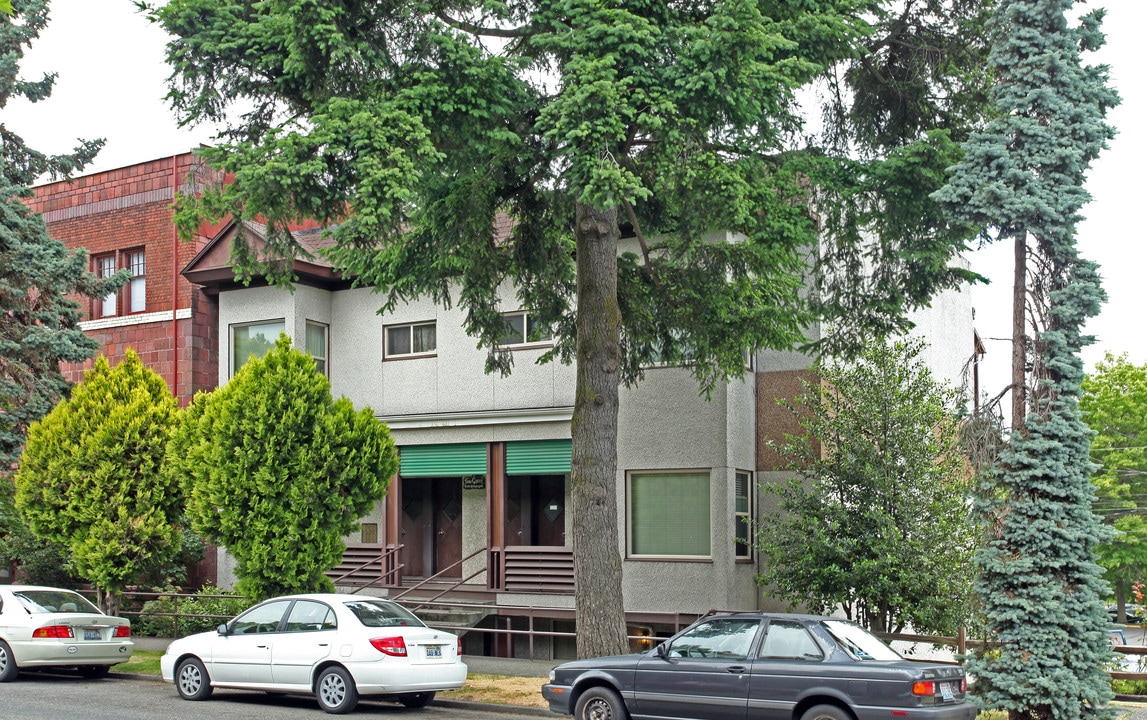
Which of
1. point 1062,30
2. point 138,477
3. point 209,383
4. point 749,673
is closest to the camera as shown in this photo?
point 749,673

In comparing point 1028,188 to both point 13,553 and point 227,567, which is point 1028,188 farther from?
point 13,553

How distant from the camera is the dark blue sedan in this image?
11.5 m

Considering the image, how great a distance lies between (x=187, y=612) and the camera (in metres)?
23.7

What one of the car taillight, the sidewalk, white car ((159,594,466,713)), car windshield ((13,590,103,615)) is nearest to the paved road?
white car ((159,594,466,713))

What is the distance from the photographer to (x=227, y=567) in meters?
26.2

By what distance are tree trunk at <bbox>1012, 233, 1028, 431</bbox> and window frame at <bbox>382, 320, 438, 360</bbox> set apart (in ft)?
44.1

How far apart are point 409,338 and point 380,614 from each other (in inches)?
406

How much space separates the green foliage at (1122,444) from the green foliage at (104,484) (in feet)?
127

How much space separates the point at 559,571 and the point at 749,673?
34.6 feet

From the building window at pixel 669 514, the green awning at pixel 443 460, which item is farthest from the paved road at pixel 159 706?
the green awning at pixel 443 460

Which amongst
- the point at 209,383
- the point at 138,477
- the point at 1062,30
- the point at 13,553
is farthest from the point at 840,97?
the point at 13,553

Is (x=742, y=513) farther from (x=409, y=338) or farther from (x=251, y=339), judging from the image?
(x=251, y=339)

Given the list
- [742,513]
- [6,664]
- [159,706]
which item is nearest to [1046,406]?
[742,513]

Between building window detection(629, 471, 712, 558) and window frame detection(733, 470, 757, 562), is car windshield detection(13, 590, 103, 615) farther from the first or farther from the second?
window frame detection(733, 470, 757, 562)
